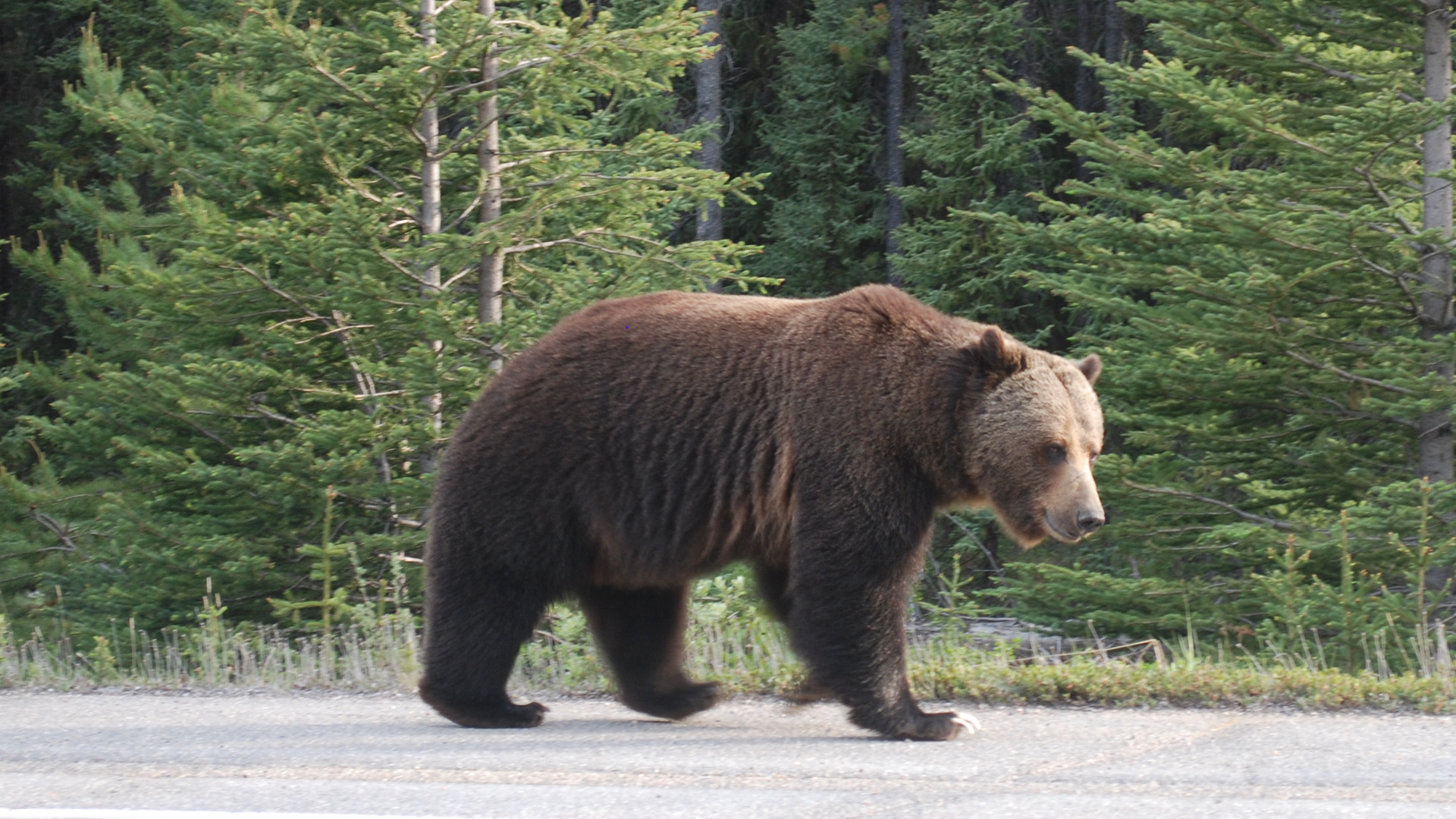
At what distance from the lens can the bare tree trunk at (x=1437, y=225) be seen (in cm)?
1012

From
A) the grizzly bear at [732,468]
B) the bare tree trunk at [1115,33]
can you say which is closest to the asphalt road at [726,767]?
the grizzly bear at [732,468]

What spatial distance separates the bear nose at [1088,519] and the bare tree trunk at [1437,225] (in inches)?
248

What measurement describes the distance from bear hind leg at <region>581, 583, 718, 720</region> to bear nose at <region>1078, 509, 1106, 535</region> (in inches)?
60.1

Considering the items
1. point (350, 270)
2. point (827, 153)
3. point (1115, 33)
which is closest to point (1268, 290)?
point (350, 270)

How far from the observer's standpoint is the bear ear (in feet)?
16.6

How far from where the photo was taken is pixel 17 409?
20.0m

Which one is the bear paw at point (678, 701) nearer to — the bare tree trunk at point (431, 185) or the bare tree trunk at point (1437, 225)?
the bare tree trunk at point (431, 185)

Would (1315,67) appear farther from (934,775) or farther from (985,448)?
(934,775)

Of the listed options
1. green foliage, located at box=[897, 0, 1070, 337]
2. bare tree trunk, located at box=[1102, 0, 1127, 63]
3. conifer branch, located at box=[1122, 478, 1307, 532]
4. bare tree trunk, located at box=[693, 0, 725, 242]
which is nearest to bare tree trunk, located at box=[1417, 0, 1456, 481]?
conifer branch, located at box=[1122, 478, 1307, 532]

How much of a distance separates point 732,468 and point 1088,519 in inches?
51.0

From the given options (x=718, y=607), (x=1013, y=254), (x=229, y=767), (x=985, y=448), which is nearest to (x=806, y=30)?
(x=1013, y=254)

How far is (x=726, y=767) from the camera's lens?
4.01m

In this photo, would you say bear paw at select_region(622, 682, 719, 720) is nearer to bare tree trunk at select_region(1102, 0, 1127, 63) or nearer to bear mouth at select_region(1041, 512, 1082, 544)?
bear mouth at select_region(1041, 512, 1082, 544)

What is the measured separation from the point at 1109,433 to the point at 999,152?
13.5ft
